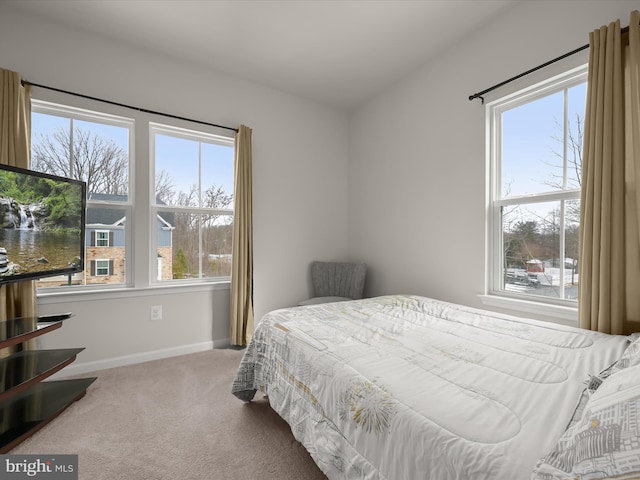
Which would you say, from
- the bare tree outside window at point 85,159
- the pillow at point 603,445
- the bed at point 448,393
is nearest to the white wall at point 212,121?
the bare tree outside window at point 85,159

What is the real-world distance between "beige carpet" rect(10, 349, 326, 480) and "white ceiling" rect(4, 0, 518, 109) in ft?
9.43

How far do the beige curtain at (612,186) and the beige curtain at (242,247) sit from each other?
2.71 meters

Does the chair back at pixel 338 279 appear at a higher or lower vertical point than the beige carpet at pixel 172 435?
higher

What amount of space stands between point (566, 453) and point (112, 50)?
3.77 metres

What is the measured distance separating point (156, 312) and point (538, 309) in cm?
316

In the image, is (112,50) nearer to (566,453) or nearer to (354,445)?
(354,445)

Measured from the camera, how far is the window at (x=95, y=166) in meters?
2.55

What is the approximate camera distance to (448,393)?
1.02 meters

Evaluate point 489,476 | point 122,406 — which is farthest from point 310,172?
point 489,476

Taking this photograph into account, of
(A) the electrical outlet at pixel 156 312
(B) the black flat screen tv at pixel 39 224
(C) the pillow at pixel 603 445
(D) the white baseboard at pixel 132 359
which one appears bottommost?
(D) the white baseboard at pixel 132 359

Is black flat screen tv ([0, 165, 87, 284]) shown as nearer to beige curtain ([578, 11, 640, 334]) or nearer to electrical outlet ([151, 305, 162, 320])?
electrical outlet ([151, 305, 162, 320])

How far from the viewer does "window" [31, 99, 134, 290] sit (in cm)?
255

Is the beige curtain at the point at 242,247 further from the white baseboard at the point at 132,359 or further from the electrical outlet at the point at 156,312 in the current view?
the electrical outlet at the point at 156,312

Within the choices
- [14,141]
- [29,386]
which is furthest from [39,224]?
[29,386]
